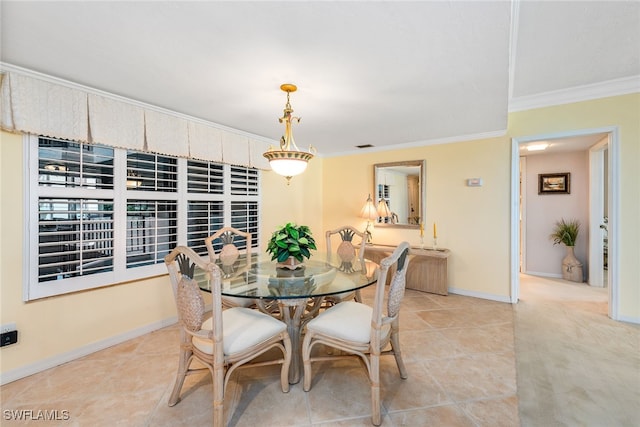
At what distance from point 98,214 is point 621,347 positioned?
480 cm

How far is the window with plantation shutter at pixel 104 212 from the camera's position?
7.22ft

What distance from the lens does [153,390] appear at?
1.97m

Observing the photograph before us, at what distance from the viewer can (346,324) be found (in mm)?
1849

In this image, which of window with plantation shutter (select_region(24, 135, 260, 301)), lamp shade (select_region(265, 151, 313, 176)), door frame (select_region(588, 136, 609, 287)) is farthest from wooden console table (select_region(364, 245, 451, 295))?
window with plantation shutter (select_region(24, 135, 260, 301))

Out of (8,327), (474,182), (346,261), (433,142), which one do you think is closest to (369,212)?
(433,142)

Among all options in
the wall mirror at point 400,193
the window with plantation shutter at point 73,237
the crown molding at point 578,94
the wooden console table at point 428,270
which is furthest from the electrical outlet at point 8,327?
the crown molding at point 578,94

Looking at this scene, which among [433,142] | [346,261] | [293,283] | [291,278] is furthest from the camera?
[433,142]

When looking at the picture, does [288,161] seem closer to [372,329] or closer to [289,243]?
[289,243]

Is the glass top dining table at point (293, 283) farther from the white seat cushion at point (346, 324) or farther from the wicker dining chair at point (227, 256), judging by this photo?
the white seat cushion at point (346, 324)

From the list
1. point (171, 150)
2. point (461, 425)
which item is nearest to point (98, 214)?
point (171, 150)

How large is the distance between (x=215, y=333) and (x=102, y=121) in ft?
7.10

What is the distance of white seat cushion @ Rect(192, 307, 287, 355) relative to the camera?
5.52ft

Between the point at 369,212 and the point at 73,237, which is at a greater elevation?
the point at 369,212

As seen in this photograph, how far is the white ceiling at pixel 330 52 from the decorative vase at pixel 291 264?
1465 millimetres
